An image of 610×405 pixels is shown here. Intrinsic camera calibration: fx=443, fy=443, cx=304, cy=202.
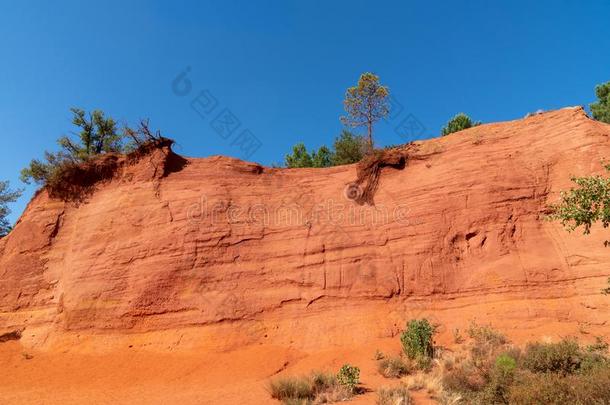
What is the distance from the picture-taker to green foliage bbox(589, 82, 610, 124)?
27.9 meters

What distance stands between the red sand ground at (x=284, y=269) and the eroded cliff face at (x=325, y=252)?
0.18 ft

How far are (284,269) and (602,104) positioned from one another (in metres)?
25.2

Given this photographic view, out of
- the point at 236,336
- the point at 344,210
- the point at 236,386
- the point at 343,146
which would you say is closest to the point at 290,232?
the point at 344,210

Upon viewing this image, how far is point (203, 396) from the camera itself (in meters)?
11.8

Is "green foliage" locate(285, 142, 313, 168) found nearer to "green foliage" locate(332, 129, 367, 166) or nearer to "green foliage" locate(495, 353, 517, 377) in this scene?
"green foliage" locate(332, 129, 367, 166)

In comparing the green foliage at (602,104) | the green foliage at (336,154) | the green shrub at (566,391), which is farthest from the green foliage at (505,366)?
the green foliage at (602,104)

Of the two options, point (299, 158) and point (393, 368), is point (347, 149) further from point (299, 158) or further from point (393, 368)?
point (393, 368)

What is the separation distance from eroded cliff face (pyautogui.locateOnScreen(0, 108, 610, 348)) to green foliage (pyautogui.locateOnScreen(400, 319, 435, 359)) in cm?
162

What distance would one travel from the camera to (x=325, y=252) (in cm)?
1702

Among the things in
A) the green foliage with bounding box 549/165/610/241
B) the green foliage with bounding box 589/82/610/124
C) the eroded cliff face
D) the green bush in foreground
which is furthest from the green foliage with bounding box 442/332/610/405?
the green foliage with bounding box 589/82/610/124

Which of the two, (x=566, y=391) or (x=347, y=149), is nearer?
(x=566, y=391)

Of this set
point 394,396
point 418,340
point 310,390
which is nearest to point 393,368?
point 418,340

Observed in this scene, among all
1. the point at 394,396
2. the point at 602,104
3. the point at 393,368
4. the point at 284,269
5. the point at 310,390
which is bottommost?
the point at 394,396

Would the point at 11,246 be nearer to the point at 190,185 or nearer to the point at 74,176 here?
the point at 74,176
